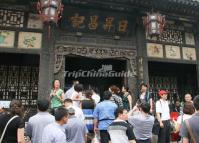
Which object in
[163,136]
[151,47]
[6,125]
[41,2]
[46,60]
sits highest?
[41,2]

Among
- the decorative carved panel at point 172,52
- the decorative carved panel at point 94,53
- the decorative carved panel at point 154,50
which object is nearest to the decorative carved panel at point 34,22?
the decorative carved panel at point 94,53

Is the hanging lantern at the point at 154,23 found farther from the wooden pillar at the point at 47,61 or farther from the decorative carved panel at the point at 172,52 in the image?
the wooden pillar at the point at 47,61

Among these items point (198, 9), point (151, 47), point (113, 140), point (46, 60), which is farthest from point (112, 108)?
point (198, 9)

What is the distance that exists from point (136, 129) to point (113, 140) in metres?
0.87

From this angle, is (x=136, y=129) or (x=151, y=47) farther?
(x=151, y=47)

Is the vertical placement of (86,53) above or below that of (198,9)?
below

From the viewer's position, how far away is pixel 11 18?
30.2 ft

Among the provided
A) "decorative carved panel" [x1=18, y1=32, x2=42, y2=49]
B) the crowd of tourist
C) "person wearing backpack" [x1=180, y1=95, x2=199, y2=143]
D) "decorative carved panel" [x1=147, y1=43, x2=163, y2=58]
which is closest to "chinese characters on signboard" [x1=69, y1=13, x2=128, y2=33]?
"decorative carved panel" [x1=147, y1=43, x2=163, y2=58]

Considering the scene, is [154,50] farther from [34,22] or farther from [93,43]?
[34,22]

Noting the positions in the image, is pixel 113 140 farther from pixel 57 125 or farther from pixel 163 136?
pixel 163 136

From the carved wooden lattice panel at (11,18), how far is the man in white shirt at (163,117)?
5011 mm

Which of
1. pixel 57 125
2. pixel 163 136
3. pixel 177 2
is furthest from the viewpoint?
pixel 177 2

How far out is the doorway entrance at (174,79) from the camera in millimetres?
12352

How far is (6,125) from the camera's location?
4285mm
